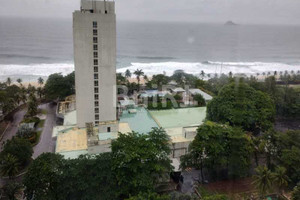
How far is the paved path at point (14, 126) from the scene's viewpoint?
2355 cm

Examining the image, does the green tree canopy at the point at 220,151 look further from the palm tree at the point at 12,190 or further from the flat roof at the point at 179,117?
the palm tree at the point at 12,190

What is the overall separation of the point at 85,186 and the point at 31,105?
1713cm

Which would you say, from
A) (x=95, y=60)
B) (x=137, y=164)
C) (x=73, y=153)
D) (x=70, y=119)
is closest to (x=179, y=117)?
(x=95, y=60)

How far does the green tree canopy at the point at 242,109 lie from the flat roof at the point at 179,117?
5.84ft

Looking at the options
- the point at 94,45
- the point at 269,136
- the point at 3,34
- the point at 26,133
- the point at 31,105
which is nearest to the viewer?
the point at 269,136

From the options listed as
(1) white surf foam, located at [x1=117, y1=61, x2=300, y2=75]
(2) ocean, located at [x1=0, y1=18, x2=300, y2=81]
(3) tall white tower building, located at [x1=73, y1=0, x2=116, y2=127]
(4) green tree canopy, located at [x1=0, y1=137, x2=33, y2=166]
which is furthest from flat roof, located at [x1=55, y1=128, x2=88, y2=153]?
(1) white surf foam, located at [x1=117, y1=61, x2=300, y2=75]

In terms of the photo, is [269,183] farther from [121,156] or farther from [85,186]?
[85,186]

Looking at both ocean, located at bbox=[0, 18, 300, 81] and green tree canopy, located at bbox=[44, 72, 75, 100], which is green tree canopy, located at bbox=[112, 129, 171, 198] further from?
ocean, located at bbox=[0, 18, 300, 81]

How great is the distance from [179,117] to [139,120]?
13.6ft

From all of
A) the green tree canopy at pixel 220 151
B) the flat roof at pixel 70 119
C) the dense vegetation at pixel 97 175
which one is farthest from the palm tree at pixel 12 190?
the green tree canopy at pixel 220 151

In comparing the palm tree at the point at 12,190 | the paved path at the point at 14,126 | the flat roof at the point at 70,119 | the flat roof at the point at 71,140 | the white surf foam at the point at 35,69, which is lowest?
the palm tree at the point at 12,190

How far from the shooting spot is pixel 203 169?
18.4 meters

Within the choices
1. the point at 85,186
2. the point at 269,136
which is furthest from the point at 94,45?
the point at 269,136

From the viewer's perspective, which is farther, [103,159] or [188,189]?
[188,189]
